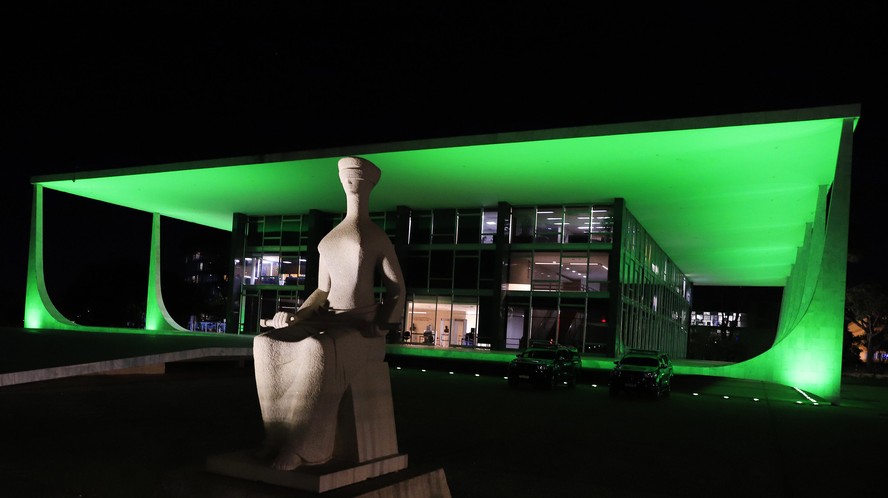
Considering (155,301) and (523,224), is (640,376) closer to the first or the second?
(523,224)

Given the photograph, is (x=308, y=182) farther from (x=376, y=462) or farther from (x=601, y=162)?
(x=376, y=462)

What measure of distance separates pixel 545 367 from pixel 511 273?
38.9ft

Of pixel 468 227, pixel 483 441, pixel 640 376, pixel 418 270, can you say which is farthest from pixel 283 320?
pixel 418 270

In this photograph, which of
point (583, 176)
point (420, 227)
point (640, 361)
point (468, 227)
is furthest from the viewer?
point (420, 227)

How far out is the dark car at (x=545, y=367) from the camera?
71.3 feet

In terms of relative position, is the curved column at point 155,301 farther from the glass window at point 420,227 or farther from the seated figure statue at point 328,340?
the seated figure statue at point 328,340

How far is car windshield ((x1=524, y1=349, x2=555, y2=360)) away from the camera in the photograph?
22.7m

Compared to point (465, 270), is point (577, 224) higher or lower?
higher

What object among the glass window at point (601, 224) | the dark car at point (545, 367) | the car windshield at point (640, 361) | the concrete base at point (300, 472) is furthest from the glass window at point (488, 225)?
the concrete base at point (300, 472)

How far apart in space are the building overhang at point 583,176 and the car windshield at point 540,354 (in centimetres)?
647

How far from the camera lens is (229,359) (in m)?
25.2

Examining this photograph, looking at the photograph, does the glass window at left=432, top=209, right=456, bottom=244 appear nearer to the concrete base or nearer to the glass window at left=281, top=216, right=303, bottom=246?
the glass window at left=281, top=216, right=303, bottom=246

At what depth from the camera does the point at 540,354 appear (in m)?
22.8

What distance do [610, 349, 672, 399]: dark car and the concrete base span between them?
1624 centimetres
